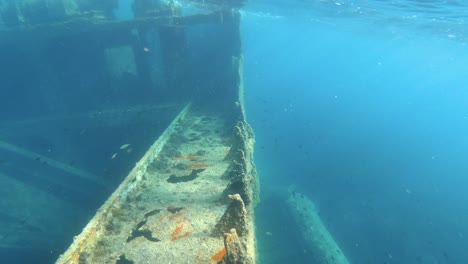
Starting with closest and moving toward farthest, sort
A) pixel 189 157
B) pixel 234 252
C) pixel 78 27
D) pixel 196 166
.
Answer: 1. pixel 234 252
2. pixel 196 166
3. pixel 189 157
4. pixel 78 27

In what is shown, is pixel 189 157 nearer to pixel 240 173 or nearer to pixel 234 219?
pixel 240 173

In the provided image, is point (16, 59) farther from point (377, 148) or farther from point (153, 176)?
point (377, 148)

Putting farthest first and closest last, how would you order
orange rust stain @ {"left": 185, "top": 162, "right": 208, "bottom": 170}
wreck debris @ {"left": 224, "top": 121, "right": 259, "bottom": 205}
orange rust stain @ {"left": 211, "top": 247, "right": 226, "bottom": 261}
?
orange rust stain @ {"left": 185, "top": 162, "right": 208, "bottom": 170}, wreck debris @ {"left": 224, "top": 121, "right": 259, "bottom": 205}, orange rust stain @ {"left": 211, "top": 247, "right": 226, "bottom": 261}

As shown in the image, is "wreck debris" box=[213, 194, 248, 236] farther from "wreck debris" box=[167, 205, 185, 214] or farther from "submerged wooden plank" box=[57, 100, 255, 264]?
"wreck debris" box=[167, 205, 185, 214]

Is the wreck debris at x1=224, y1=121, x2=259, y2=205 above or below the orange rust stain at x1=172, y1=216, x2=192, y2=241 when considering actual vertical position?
above

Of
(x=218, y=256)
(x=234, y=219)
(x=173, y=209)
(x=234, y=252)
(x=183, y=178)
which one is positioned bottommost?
(x=183, y=178)

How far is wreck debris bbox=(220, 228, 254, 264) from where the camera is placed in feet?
13.3

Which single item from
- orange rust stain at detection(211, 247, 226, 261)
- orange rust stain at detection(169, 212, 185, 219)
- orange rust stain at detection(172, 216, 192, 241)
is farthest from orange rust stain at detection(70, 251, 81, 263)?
orange rust stain at detection(211, 247, 226, 261)

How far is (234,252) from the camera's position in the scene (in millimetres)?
4070

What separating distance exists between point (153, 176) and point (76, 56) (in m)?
10.9

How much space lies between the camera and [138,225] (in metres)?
5.53

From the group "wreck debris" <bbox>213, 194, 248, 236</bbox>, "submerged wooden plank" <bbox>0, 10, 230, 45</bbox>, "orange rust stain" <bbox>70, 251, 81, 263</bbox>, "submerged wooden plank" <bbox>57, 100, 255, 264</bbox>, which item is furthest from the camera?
"submerged wooden plank" <bbox>0, 10, 230, 45</bbox>

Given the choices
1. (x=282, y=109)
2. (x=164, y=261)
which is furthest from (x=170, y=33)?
(x=282, y=109)

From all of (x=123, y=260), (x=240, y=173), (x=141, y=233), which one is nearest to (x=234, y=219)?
(x=240, y=173)
